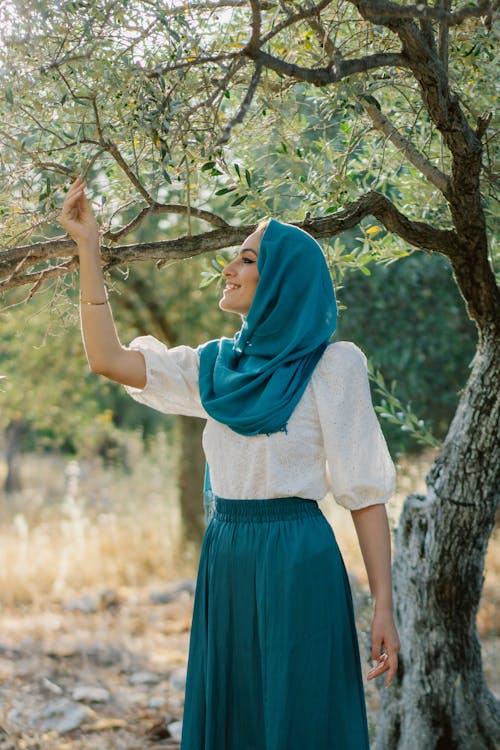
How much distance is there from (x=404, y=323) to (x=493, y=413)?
124 inches

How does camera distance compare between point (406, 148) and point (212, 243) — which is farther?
point (406, 148)

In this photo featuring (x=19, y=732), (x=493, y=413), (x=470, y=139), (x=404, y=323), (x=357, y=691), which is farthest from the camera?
(x=404, y=323)

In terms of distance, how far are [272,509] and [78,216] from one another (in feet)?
3.14

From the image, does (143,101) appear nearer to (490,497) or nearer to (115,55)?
(115,55)

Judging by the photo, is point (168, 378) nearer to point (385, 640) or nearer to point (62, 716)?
point (385, 640)

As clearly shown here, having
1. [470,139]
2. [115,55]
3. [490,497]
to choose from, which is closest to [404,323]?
[490,497]

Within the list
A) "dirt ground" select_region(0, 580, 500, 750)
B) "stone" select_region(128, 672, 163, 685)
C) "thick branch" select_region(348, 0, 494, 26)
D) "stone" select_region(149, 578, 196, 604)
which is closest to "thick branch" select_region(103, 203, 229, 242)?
"thick branch" select_region(348, 0, 494, 26)

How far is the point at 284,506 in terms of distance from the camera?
2.51 meters

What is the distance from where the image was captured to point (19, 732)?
16.3ft

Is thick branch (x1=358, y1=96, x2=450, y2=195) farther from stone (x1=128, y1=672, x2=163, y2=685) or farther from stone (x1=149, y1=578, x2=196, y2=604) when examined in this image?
stone (x1=149, y1=578, x2=196, y2=604)

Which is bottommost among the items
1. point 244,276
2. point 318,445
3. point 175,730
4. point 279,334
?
point 175,730

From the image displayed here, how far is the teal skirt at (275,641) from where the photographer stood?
95.9 inches

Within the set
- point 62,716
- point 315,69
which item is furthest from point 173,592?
point 315,69

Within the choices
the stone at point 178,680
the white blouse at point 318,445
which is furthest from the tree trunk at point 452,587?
the stone at point 178,680
